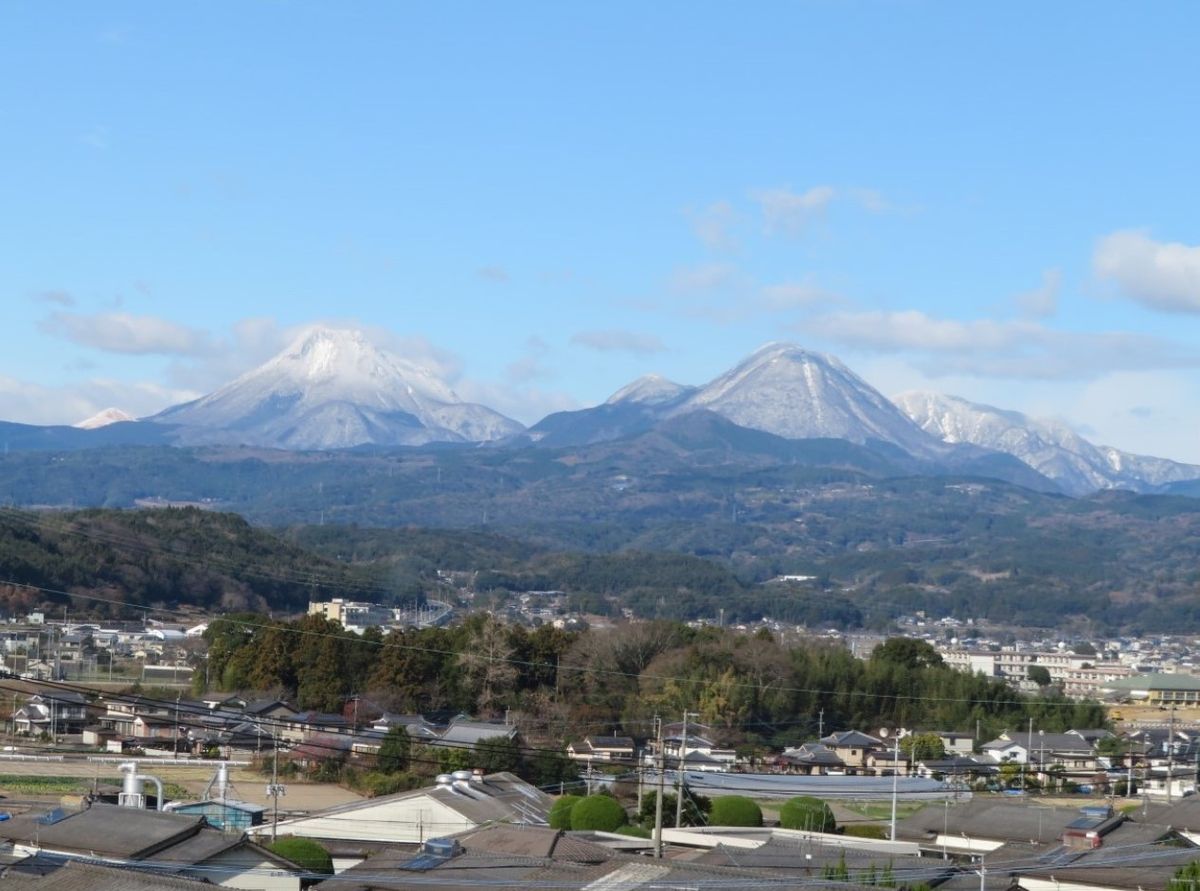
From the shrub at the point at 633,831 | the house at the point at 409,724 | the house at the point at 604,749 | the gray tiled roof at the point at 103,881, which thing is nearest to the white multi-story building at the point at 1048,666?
the house at the point at 604,749

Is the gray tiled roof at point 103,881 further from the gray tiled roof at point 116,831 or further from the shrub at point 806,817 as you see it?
the shrub at point 806,817

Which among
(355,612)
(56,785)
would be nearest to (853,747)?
(56,785)

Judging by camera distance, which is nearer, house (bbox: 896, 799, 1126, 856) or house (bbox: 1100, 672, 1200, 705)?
house (bbox: 896, 799, 1126, 856)

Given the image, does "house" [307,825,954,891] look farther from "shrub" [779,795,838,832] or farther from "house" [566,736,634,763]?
"house" [566,736,634,763]

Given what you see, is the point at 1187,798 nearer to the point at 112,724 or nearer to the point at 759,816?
the point at 759,816

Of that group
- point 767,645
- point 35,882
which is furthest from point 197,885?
point 767,645

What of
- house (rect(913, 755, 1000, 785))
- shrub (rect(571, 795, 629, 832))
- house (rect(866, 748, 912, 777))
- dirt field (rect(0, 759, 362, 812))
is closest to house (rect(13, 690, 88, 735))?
dirt field (rect(0, 759, 362, 812))
